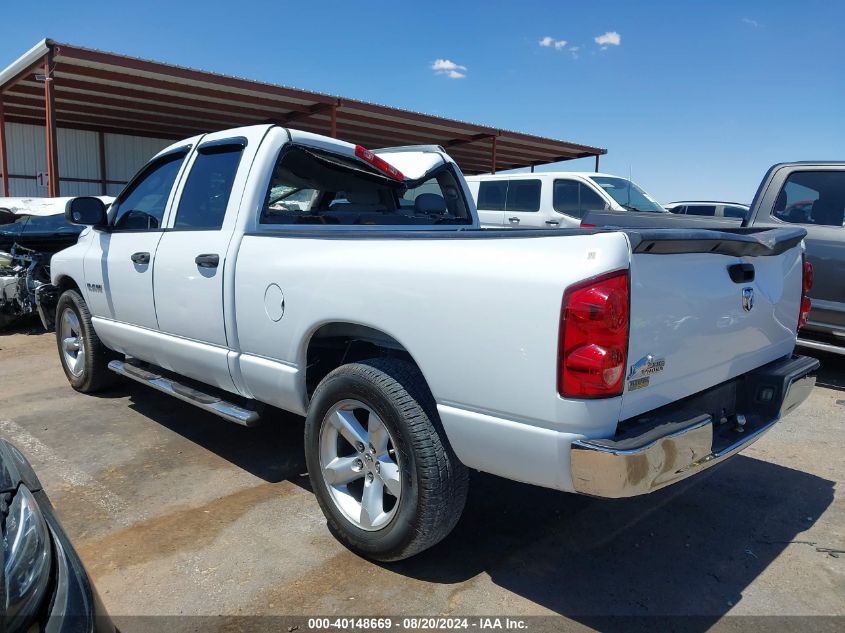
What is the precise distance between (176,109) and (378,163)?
15.7 meters

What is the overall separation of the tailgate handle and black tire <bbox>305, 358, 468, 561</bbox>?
4.46 feet

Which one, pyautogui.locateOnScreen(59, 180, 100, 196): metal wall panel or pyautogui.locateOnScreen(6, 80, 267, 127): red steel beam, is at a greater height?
pyautogui.locateOnScreen(6, 80, 267, 127): red steel beam

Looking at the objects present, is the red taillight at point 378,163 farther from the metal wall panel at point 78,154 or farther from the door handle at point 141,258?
the metal wall panel at point 78,154

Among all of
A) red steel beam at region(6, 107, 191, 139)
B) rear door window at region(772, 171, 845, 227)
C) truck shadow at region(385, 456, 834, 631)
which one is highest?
red steel beam at region(6, 107, 191, 139)

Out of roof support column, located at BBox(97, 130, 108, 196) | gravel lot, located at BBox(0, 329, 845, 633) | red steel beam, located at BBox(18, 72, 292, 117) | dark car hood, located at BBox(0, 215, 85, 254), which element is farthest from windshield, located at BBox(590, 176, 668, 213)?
roof support column, located at BBox(97, 130, 108, 196)

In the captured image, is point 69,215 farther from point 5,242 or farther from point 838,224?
point 838,224

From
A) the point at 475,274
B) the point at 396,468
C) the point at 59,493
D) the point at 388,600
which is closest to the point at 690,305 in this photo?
the point at 475,274

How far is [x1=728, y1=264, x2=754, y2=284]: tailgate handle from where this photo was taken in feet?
8.70

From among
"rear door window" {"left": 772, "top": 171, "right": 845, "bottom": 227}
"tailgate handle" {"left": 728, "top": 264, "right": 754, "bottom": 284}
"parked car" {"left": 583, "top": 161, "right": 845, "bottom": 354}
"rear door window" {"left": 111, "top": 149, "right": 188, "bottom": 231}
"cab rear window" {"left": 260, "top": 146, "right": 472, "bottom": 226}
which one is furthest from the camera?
"rear door window" {"left": 772, "top": 171, "right": 845, "bottom": 227}

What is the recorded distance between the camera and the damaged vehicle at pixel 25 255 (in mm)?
7887

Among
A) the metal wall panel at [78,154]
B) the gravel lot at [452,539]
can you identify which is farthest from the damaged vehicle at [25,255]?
the metal wall panel at [78,154]

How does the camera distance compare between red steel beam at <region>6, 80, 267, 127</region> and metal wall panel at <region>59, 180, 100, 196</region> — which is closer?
red steel beam at <region>6, 80, 267, 127</region>

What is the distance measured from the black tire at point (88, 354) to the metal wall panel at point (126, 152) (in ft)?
64.5

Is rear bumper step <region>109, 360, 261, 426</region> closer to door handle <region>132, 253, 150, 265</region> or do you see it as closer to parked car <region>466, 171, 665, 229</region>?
door handle <region>132, 253, 150, 265</region>
